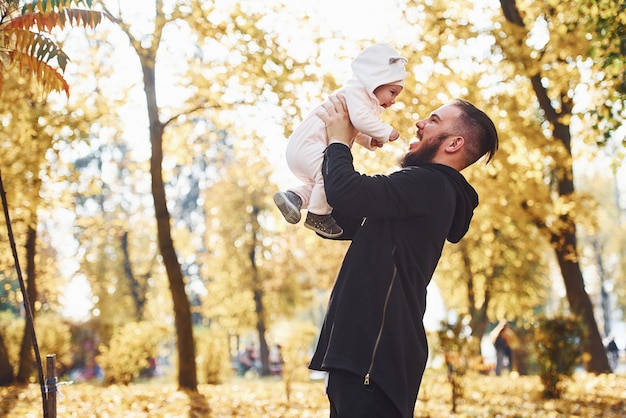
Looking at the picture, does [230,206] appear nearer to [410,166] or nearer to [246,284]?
[246,284]

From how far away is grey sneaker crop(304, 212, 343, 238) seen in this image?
9.98 ft

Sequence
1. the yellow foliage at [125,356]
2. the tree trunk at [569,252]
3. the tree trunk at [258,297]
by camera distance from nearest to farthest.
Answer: the tree trunk at [569,252]
the yellow foliage at [125,356]
the tree trunk at [258,297]

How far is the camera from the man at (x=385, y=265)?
2.69 m

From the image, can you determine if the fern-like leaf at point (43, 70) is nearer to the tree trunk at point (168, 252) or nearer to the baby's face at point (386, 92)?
the baby's face at point (386, 92)

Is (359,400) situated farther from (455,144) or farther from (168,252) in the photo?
(168,252)

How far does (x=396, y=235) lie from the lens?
2854mm

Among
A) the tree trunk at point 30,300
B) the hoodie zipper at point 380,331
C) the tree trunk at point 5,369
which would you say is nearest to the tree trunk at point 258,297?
the tree trunk at point 30,300

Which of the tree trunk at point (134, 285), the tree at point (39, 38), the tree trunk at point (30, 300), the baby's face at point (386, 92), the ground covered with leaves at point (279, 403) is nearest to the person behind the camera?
the baby's face at point (386, 92)

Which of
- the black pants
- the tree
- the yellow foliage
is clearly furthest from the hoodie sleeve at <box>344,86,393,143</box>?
the yellow foliage

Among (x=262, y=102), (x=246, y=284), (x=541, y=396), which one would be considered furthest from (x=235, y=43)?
(x=246, y=284)

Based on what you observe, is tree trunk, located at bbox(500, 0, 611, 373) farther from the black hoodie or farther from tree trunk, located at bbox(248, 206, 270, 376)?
tree trunk, located at bbox(248, 206, 270, 376)

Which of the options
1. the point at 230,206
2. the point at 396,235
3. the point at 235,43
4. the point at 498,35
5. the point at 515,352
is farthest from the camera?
the point at 230,206

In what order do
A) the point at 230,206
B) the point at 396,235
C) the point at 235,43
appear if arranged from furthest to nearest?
1. the point at 230,206
2. the point at 235,43
3. the point at 396,235

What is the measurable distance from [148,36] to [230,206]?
17905 millimetres
